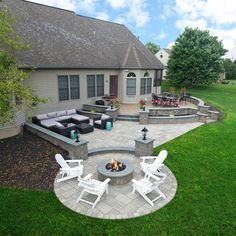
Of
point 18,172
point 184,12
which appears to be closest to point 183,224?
point 18,172

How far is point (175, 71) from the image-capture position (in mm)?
30344

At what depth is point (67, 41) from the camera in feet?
56.4

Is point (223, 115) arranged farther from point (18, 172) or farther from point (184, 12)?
point (18, 172)

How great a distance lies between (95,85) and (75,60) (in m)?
2.92

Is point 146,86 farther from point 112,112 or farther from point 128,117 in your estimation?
point 112,112

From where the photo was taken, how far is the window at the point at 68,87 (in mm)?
15578

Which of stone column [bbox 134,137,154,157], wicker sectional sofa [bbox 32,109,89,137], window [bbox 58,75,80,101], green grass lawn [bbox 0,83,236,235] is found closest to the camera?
green grass lawn [bbox 0,83,236,235]

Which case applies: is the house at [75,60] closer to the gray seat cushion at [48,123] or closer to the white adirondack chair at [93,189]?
the gray seat cushion at [48,123]

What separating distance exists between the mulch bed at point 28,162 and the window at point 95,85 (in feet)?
25.3

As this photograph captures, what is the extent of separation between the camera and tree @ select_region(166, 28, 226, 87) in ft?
91.9

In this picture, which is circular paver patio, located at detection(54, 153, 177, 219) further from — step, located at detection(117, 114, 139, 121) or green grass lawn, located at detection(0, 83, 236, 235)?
step, located at detection(117, 114, 139, 121)

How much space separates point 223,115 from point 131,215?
1420cm

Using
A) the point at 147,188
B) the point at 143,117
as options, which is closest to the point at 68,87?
the point at 143,117

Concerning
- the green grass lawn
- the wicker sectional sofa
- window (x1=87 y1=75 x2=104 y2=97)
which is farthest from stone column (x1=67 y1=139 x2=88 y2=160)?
window (x1=87 y1=75 x2=104 y2=97)
